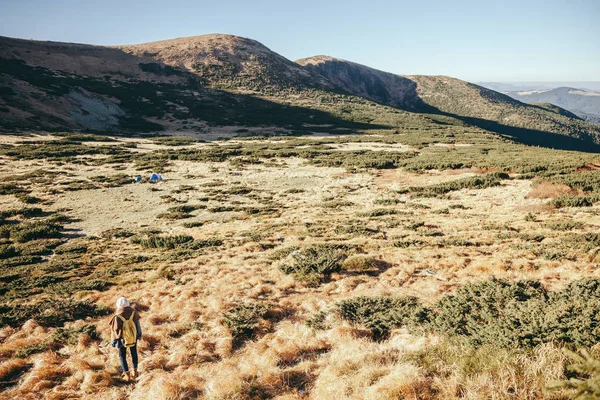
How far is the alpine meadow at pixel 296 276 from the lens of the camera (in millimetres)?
5602

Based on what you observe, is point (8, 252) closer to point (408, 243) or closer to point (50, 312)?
point (50, 312)

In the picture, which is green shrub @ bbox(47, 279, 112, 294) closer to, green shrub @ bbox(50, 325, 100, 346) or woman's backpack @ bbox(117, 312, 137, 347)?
green shrub @ bbox(50, 325, 100, 346)

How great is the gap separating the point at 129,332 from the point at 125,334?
81 millimetres

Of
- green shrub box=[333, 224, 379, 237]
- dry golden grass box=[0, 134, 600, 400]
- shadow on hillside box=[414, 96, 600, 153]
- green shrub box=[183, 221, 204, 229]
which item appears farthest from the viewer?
shadow on hillside box=[414, 96, 600, 153]

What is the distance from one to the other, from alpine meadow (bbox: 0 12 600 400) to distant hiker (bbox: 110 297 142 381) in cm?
4

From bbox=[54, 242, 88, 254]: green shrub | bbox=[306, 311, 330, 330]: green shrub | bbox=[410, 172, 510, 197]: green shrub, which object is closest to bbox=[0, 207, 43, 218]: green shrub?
bbox=[54, 242, 88, 254]: green shrub

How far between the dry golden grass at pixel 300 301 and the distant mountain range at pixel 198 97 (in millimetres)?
55674

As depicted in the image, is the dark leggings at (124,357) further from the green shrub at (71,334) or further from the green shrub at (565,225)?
the green shrub at (565,225)

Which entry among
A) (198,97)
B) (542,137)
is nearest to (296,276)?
(198,97)

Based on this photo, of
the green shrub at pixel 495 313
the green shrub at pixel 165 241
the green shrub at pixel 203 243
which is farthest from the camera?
the green shrub at pixel 165 241

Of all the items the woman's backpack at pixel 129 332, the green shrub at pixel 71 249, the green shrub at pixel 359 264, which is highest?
the woman's backpack at pixel 129 332

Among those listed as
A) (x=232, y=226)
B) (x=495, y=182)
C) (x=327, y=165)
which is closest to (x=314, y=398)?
(x=232, y=226)

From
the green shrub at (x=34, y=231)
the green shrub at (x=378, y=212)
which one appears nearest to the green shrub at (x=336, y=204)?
the green shrub at (x=378, y=212)

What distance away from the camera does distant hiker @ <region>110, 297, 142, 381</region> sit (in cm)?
666
